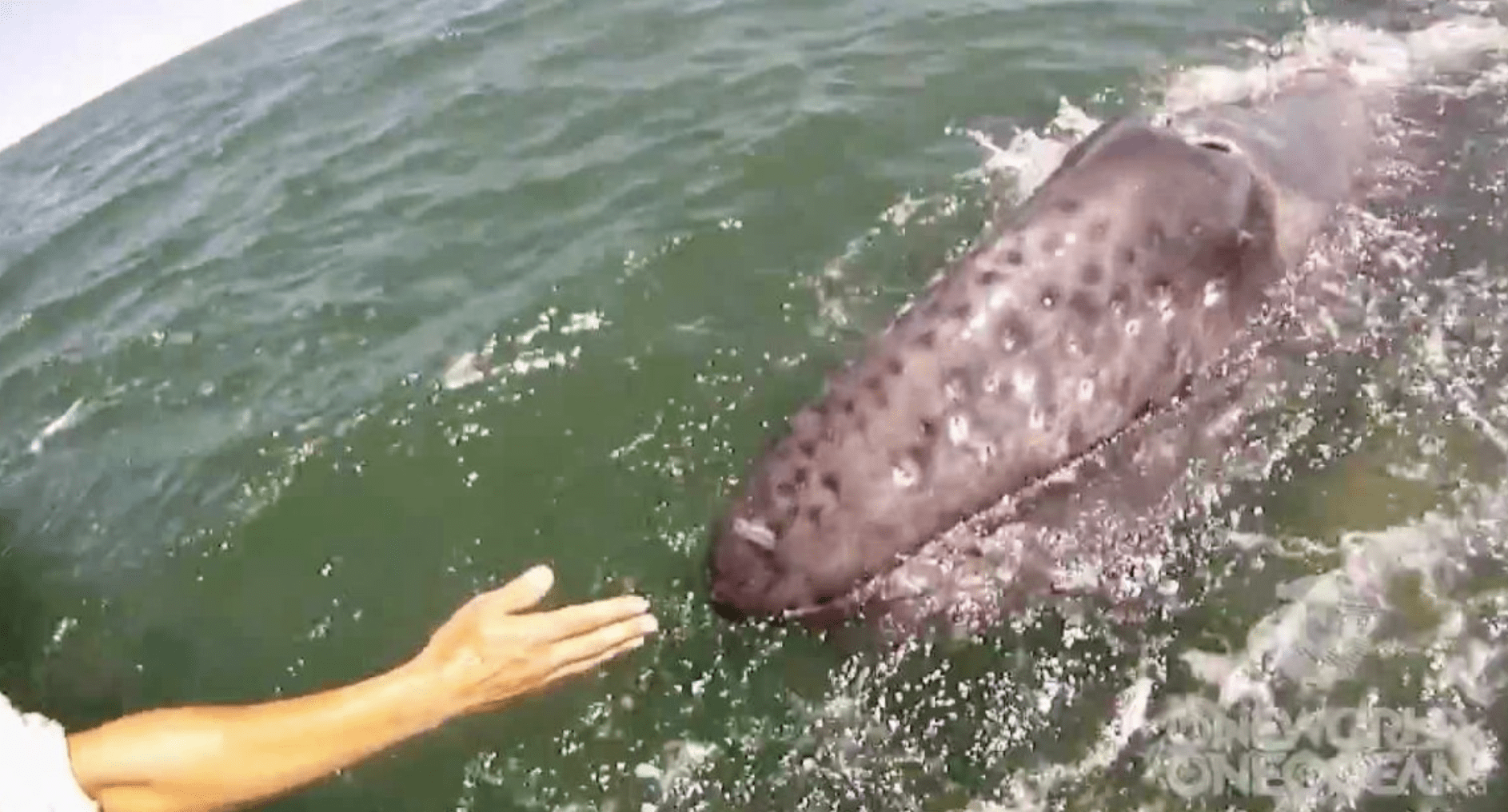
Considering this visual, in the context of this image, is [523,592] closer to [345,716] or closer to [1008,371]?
[345,716]

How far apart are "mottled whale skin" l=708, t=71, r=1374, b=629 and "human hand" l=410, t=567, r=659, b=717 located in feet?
2.00

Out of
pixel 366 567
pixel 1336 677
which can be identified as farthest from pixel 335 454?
pixel 1336 677

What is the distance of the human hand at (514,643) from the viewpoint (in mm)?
5707

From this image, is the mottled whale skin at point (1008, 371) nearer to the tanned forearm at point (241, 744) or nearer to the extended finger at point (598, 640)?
the extended finger at point (598, 640)

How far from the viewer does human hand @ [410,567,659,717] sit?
18.7ft

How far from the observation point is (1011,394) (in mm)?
5957

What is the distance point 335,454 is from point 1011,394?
496 centimetres

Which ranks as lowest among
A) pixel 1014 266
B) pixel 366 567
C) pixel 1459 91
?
pixel 366 567

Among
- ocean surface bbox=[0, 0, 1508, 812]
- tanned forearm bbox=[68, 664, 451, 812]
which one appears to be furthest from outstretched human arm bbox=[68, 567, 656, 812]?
ocean surface bbox=[0, 0, 1508, 812]

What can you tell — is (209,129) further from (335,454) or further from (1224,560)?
(1224,560)

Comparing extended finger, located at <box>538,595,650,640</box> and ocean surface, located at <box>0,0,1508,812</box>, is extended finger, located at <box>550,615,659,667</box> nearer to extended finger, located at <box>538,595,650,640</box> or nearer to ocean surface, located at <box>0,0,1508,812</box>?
extended finger, located at <box>538,595,650,640</box>

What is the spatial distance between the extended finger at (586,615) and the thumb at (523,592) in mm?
98

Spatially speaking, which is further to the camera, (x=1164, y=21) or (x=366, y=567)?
(x=1164, y=21)

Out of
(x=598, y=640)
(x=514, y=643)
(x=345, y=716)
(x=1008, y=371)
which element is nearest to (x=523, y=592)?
(x=514, y=643)
